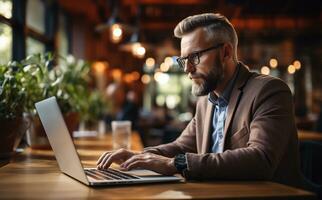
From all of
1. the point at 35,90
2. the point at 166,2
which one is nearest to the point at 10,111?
the point at 35,90

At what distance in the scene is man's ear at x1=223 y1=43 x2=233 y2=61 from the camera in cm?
221

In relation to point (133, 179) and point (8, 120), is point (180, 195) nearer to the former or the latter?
point (133, 179)

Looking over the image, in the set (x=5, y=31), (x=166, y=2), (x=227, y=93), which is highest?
(x=166, y=2)

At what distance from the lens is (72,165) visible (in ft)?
5.68

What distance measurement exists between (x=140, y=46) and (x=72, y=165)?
186 inches

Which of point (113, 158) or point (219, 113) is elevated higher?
point (219, 113)

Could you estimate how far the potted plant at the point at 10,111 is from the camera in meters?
2.50

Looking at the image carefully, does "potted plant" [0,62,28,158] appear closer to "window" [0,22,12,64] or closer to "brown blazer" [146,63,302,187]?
"brown blazer" [146,63,302,187]

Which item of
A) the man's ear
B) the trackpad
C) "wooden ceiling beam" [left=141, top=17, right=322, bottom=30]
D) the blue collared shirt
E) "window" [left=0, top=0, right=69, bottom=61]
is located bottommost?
the trackpad

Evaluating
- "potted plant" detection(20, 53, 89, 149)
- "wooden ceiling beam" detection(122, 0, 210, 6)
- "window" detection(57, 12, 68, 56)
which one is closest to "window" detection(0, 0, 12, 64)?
"potted plant" detection(20, 53, 89, 149)

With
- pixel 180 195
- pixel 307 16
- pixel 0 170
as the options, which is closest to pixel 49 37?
pixel 0 170

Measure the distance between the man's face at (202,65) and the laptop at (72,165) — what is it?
0.49 meters

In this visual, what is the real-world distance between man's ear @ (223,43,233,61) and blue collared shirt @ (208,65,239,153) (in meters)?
0.09

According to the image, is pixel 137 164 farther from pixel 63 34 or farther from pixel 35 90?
pixel 63 34
